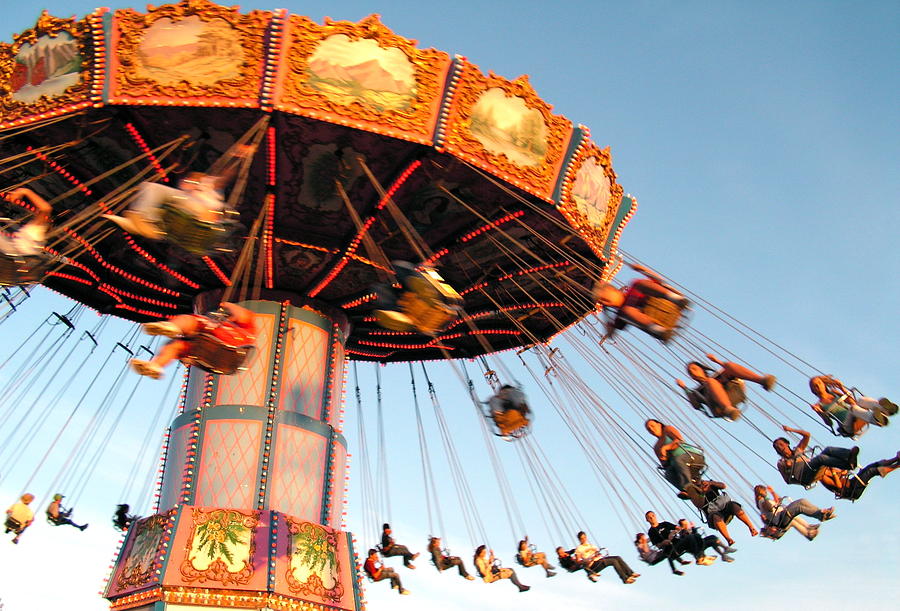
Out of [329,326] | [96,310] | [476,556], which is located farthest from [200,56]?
[476,556]

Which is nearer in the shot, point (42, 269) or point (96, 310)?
point (42, 269)

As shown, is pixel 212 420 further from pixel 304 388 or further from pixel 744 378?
pixel 744 378

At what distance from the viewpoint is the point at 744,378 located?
944cm

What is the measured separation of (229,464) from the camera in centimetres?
1062

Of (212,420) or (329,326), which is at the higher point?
(329,326)

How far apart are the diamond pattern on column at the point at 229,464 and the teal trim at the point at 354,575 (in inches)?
53.8

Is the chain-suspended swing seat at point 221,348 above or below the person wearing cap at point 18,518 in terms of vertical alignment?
below

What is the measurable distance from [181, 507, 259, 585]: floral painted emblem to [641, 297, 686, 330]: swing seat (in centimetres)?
503

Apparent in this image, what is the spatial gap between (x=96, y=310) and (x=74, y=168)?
3855 mm

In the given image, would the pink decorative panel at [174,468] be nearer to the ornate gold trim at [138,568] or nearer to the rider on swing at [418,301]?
the ornate gold trim at [138,568]

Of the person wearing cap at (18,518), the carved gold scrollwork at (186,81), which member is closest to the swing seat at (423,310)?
the carved gold scrollwork at (186,81)

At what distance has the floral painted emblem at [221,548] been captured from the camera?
384 inches

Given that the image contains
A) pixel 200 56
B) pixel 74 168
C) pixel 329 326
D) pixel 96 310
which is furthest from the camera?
pixel 96 310

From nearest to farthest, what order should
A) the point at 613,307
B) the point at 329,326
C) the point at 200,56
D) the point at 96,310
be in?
the point at 200,56
the point at 613,307
the point at 329,326
the point at 96,310
